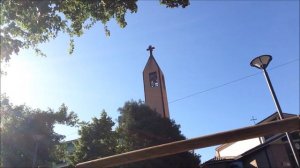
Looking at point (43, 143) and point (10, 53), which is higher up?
point (43, 143)

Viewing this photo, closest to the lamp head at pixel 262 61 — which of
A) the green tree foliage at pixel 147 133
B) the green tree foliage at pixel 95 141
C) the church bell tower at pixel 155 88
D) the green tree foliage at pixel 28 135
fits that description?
the green tree foliage at pixel 147 133

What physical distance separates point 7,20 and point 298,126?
12.0m

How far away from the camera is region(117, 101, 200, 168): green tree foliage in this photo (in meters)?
21.5

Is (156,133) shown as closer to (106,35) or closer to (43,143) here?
(106,35)

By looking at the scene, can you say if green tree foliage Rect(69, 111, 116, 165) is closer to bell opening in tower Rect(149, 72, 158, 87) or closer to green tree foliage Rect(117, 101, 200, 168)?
green tree foliage Rect(117, 101, 200, 168)

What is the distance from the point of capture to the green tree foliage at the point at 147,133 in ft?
70.5

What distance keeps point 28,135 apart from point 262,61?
84.3 ft

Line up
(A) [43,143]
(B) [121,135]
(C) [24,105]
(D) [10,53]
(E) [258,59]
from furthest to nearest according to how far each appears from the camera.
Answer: (C) [24,105] < (A) [43,143] < (B) [121,135] < (D) [10,53] < (E) [258,59]

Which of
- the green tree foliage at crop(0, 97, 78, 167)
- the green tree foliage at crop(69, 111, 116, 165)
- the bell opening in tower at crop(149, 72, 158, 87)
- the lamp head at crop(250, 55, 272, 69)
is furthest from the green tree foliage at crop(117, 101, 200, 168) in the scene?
the bell opening in tower at crop(149, 72, 158, 87)

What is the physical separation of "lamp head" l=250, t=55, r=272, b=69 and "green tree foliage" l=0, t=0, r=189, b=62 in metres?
3.42

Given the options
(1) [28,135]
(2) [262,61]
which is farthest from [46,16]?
(1) [28,135]

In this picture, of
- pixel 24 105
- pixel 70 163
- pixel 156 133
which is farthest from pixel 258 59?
pixel 24 105

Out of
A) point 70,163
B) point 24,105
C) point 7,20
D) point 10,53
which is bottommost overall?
point 70,163

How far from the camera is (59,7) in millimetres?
11633
